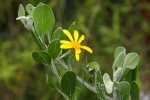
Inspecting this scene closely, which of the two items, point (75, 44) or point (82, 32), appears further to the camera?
point (82, 32)

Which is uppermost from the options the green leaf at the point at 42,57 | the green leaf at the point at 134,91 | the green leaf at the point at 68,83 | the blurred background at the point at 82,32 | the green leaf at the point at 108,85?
the blurred background at the point at 82,32

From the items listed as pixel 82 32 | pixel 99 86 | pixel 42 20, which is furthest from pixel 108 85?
pixel 82 32

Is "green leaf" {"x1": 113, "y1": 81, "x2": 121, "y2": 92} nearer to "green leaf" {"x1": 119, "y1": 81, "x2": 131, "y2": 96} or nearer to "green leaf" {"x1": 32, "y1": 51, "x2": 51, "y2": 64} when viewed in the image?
"green leaf" {"x1": 119, "y1": 81, "x2": 131, "y2": 96}

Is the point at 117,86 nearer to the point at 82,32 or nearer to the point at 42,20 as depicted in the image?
the point at 42,20

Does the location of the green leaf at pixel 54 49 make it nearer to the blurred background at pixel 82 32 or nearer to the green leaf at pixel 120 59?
the green leaf at pixel 120 59

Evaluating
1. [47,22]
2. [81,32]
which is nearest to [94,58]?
[81,32]

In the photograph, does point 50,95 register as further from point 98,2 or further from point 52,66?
point 52,66

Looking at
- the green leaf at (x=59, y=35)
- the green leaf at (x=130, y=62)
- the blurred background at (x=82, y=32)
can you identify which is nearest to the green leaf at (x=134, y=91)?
the green leaf at (x=130, y=62)
